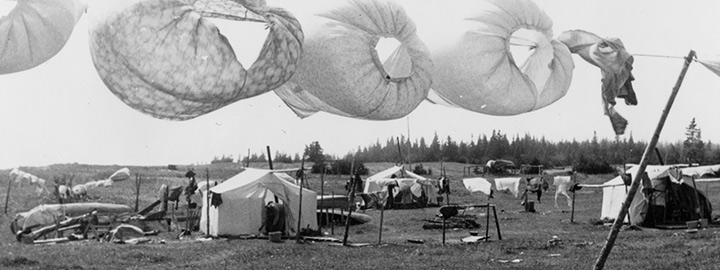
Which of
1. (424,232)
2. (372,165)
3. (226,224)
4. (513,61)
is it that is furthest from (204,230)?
(372,165)

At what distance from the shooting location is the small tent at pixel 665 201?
26.6 metres

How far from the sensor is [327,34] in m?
5.10

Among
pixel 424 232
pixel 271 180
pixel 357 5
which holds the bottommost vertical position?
pixel 424 232

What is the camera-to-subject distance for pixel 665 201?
27047mm

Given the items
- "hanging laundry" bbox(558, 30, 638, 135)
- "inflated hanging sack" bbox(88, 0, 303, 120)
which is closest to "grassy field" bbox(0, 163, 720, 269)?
"hanging laundry" bbox(558, 30, 638, 135)

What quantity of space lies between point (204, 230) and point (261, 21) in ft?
68.0

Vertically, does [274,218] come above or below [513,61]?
below

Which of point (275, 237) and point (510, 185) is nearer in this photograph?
point (275, 237)

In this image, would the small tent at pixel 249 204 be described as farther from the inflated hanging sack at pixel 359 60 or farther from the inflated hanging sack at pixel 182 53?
the inflated hanging sack at pixel 182 53

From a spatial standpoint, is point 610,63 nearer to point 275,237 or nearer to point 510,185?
point 275,237

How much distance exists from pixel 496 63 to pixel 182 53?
2.10 m

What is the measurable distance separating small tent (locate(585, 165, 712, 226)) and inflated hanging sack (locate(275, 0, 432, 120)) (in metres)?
22.5

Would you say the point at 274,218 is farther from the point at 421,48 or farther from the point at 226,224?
the point at 421,48

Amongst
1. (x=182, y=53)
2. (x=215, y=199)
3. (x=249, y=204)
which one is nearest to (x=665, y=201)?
(x=249, y=204)
